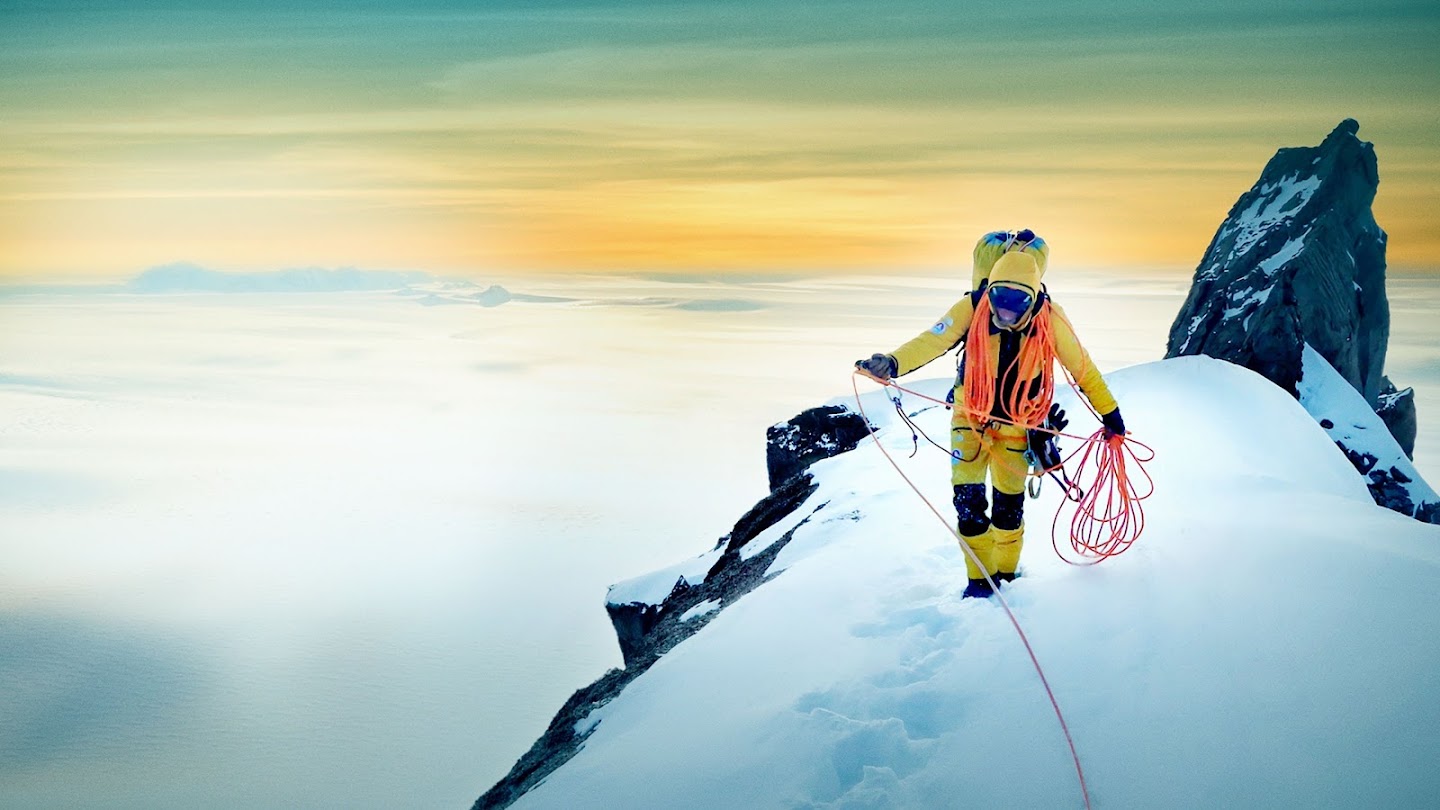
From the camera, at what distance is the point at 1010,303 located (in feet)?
21.5

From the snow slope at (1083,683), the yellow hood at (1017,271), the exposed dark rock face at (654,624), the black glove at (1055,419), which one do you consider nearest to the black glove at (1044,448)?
the black glove at (1055,419)

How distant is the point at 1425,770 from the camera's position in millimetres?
4234

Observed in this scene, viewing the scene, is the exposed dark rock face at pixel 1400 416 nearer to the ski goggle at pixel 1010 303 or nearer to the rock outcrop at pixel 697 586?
the rock outcrop at pixel 697 586

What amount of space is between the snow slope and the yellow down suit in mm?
419

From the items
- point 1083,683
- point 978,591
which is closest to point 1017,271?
point 978,591

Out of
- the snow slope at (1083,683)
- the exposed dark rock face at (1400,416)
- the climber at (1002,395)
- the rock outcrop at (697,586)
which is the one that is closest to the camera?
the snow slope at (1083,683)

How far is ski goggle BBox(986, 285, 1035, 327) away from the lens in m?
6.53

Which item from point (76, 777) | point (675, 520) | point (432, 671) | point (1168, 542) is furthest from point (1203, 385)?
point (675, 520)

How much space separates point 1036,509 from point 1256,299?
15039 millimetres

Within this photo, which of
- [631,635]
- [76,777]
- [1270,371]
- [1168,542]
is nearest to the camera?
[1168,542]

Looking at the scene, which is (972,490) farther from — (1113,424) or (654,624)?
(654,624)

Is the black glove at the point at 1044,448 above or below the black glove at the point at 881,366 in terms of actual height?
Result: below

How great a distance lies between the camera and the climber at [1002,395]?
679 centimetres

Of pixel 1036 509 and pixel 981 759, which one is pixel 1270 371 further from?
pixel 981 759
